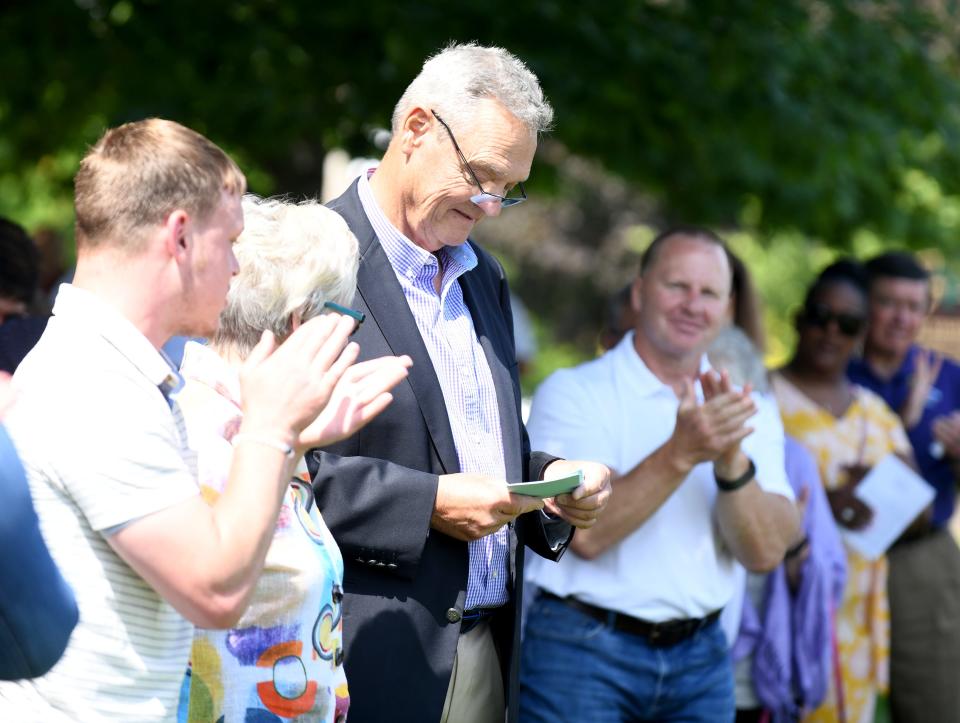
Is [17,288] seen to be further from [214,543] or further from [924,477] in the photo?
[924,477]

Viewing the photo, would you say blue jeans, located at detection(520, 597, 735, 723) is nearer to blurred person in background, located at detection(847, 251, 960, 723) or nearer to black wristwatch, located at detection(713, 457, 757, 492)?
black wristwatch, located at detection(713, 457, 757, 492)

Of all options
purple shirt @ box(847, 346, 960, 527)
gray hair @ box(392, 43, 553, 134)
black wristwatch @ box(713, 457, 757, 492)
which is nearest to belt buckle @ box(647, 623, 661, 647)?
black wristwatch @ box(713, 457, 757, 492)

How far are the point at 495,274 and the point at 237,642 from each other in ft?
4.40

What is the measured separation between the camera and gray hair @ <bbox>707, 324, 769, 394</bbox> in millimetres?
4234

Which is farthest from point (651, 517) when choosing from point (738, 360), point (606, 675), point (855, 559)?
point (855, 559)

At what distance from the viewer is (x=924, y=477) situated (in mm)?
5574

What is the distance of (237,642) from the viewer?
2234 millimetres

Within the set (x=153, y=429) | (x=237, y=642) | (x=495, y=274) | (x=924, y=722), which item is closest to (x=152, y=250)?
(x=153, y=429)

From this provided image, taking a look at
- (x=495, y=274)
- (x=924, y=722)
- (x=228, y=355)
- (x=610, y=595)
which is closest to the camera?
(x=228, y=355)

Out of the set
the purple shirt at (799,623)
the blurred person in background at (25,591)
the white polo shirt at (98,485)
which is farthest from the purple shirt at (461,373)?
the purple shirt at (799,623)

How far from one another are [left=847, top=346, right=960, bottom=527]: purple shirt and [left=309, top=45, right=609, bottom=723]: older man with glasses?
3.01 m

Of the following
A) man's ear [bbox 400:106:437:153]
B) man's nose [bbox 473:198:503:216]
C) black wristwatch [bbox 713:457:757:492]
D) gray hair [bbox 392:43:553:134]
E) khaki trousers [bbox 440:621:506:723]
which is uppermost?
gray hair [bbox 392:43:553:134]

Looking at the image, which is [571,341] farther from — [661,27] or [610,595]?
[610,595]

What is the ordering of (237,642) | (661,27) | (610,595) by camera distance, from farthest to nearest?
1. (661,27)
2. (610,595)
3. (237,642)
